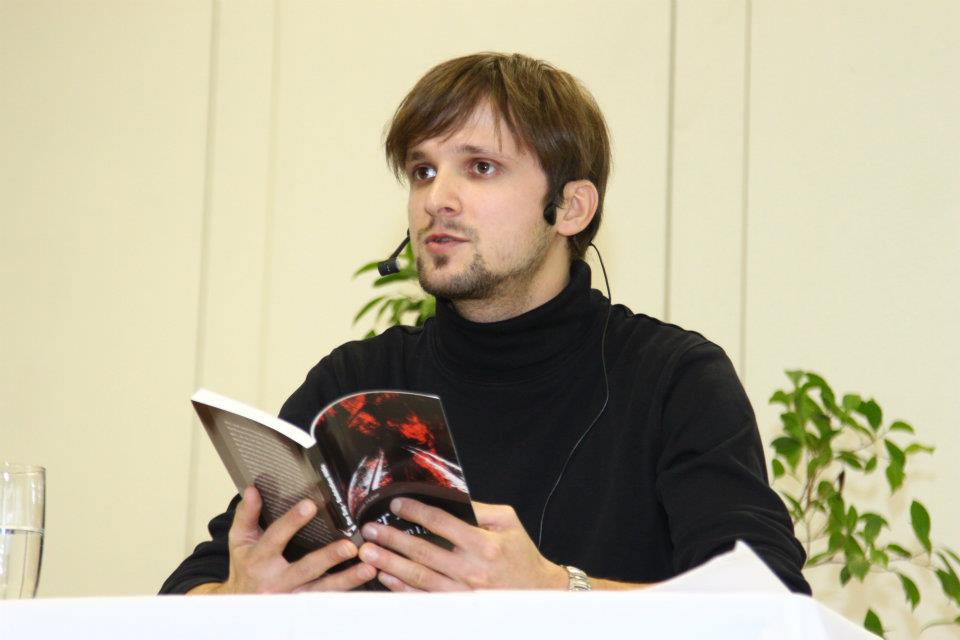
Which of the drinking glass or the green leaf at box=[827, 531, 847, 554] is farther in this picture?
the green leaf at box=[827, 531, 847, 554]

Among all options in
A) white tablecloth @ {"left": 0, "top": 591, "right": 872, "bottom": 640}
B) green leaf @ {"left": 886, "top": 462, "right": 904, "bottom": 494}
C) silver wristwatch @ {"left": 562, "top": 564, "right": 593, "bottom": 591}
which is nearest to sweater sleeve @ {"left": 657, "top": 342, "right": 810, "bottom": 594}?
silver wristwatch @ {"left": 562, "top": 564, "right": 593, "bottom": 591}

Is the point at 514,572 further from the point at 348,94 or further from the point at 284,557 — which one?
the point at 348,94

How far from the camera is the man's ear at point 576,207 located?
1999mm

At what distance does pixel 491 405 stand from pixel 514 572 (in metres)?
0.58

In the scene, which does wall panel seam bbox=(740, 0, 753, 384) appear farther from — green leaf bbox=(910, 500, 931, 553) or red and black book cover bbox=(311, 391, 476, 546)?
red and black book cover bbox=(311, 391, 476, 546)

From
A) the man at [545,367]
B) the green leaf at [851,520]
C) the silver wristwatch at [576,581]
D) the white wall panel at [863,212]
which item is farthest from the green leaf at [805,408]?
the silver wristwatch at [576,581]

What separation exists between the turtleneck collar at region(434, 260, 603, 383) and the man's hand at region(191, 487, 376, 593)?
57 centimetres

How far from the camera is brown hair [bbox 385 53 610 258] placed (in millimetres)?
1908

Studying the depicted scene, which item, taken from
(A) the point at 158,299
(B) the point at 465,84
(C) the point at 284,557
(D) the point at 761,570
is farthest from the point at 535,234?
(A) the point at 158,299

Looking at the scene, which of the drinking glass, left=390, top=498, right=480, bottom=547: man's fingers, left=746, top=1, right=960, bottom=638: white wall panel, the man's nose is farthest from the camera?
left=746, top=1, right=960, bottom=638: white wall panel

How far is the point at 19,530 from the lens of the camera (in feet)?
3.74

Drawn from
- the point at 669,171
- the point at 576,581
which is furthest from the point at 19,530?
the point at 669,171

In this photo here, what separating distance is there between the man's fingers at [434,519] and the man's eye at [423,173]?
779 mm

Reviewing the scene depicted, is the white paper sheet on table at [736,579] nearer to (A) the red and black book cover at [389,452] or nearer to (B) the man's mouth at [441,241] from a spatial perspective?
(A) the red and black book cover at [389,452]
